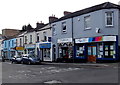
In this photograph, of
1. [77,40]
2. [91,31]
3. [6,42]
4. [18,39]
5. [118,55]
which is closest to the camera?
[118,55]

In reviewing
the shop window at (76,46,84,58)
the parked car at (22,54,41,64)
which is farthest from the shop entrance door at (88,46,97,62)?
the parked car at (22,54,41,64)

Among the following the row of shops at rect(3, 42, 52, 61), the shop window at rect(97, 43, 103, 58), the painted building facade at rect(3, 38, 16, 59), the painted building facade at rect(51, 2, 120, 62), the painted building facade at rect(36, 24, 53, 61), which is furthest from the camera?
the painted building facade at rect(3, 38, 16, 59)

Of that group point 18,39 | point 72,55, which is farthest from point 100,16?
point 18,39

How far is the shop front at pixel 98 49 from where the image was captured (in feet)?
71.4

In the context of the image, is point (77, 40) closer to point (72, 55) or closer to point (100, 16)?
point (72, 55)

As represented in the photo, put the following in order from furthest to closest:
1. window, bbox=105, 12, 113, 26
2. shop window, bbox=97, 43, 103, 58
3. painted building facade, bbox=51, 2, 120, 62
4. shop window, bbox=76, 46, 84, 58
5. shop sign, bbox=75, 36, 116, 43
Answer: shop window, bbox=76, 46, 84, 58, shop window, bbox=97, 43, 103, 58, window, bbox=105, 12, 113, 26, painted building facade, bbox=51, 2, 120, 62, shop sign, bbox=75, 36, 116, 43

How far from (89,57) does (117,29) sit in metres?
5.22

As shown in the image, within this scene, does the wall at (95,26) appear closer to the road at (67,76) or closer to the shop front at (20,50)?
the road at (67,76)

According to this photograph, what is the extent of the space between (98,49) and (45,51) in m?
13.3

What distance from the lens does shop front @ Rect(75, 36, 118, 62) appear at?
21766 mm

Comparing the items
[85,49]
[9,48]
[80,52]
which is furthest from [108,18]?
[9,48]

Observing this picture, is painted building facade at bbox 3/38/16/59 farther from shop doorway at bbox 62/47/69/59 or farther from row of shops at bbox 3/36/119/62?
shop doorway at bbox 62/47/69/59

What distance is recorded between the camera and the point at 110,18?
882 inches

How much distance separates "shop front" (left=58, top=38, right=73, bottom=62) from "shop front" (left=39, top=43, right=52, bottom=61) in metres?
2.90
